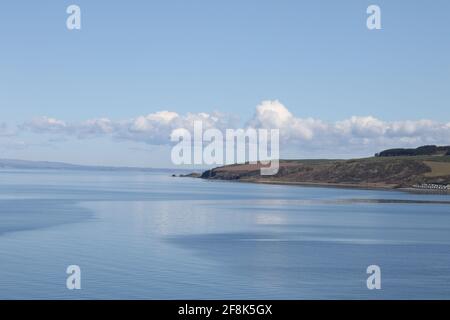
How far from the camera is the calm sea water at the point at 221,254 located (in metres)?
45.0

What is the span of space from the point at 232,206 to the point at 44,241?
60492mm

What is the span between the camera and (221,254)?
60.9m

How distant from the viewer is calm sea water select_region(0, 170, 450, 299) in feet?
148

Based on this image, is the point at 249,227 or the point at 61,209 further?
the point at 61,209

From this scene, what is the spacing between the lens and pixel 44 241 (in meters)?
68.0

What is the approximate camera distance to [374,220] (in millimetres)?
98250
